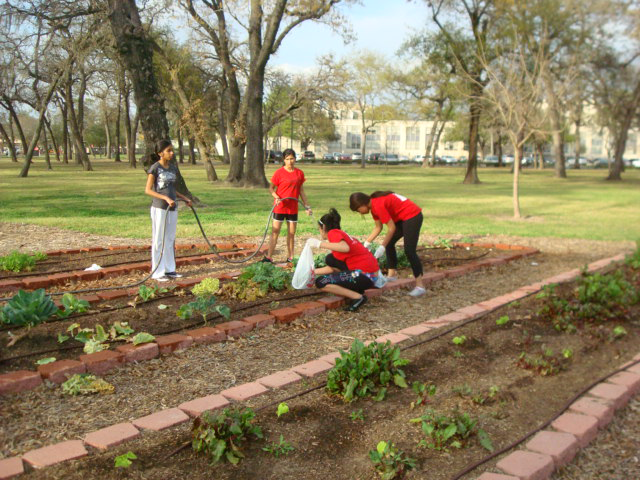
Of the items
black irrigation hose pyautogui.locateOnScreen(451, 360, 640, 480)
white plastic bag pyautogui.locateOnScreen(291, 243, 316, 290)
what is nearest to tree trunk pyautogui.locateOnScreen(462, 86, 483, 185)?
white plastic bag pyautogui.locateOnScreen(291, 243, 316, 290)

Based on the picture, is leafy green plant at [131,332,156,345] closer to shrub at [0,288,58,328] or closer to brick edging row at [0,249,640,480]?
shrub at [0,288,58,328]

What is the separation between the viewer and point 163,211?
6219 mm

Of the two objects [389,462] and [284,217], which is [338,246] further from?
[389,462]

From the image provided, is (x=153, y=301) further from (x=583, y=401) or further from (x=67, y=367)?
(x=583, y=401)

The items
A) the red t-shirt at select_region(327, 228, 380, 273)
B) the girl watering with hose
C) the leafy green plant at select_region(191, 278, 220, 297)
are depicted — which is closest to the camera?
the leafy green plant at select_region(191, 278, 220, 297)

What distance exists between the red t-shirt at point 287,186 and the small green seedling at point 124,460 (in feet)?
16.4

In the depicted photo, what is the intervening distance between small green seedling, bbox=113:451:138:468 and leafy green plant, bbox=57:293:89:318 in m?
2.18

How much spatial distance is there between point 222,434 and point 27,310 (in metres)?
2.20

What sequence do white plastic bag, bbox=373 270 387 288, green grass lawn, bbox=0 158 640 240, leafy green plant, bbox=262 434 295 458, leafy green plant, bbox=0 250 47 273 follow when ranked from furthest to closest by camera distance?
green grass lawn, bbox=0 158 640 240
leafy green plant, bbox=0 250 47 273
white plastic bag, bbox=373 270 387 288
leafy green plant, bbox=262 434 295 458

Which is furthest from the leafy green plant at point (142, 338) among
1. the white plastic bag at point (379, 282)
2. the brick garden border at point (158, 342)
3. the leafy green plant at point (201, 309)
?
the white plastic bag at point (379, 282)

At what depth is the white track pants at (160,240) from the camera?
6180 mm

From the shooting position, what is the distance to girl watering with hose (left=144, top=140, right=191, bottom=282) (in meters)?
6.14

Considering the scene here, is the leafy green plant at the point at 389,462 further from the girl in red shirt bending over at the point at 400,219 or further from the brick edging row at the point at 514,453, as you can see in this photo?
the girl in red shirt bending over at the point at 400,219

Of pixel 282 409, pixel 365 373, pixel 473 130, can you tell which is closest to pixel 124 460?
pixel 282 409
